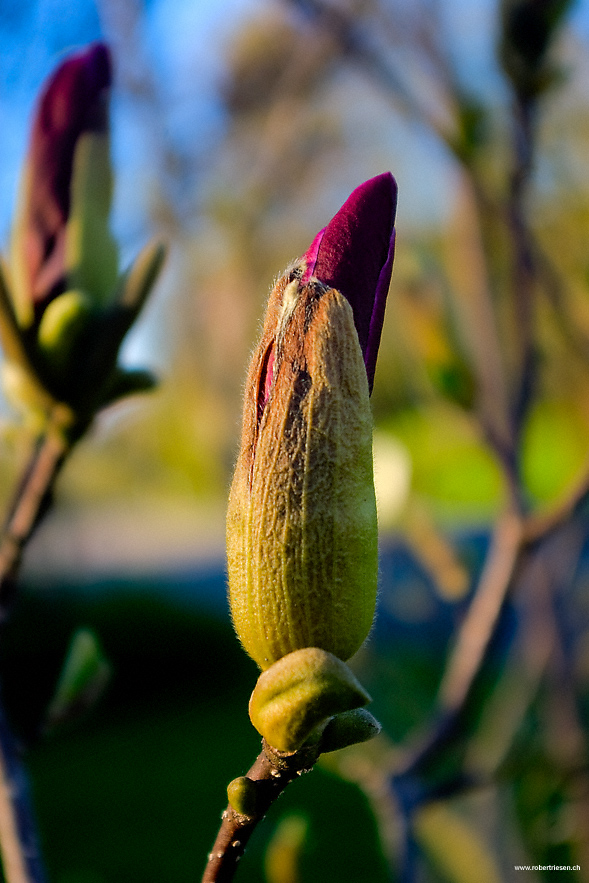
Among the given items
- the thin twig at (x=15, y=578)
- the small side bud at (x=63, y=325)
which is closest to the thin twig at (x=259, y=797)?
the thin twig at (x=15, y=578)

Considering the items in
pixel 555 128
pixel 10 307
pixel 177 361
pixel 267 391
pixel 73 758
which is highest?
pixel 177 361

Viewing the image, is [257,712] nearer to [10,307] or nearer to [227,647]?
[10,307]

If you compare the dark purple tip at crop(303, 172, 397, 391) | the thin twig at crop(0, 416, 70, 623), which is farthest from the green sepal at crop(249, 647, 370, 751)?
the thin twig at crop(0, 416, 70, 623)

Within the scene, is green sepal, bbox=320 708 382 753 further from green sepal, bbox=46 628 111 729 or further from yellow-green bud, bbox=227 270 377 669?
green sepal, bbox=46 628 111 729

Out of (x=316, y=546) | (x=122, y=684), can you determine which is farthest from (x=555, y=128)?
(x=122, y=684)

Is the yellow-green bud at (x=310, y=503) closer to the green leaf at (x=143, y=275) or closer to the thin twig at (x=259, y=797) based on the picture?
the thin twig at (x=259, y=797)

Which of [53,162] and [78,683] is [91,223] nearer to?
[53,162]

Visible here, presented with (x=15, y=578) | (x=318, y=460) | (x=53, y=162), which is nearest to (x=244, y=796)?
(x=318, y=460)
